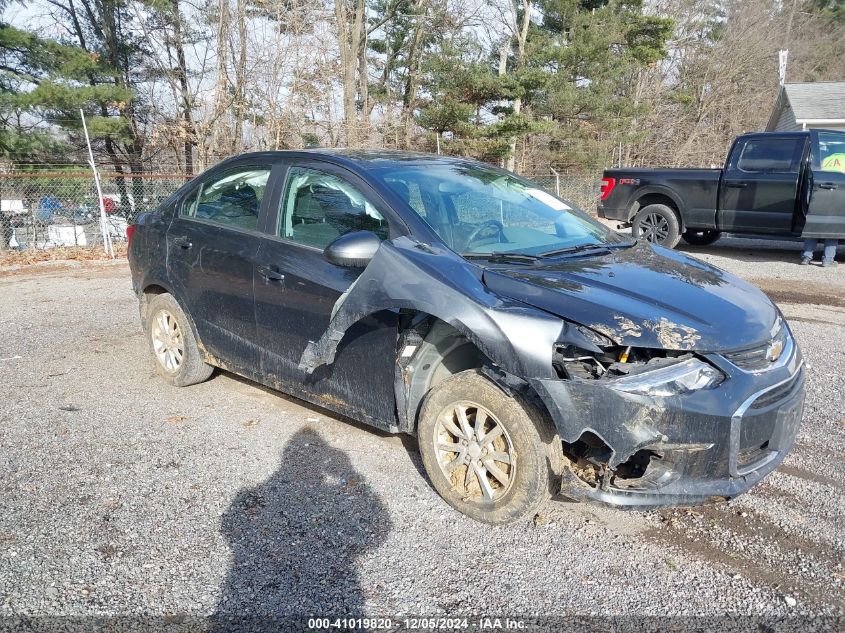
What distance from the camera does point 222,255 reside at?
4.18 m

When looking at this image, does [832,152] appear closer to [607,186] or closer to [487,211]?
[607,186]

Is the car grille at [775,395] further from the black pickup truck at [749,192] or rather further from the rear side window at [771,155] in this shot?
the rear side window at [771,155]

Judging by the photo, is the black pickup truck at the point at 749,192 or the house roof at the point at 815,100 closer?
the black pickup truck at the point at 749,192

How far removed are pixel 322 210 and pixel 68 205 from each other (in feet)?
36.6

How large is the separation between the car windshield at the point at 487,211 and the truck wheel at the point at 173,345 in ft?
6.52

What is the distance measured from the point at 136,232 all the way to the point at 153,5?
1719 centimetres

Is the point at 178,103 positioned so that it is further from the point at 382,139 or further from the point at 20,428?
the point at 20,428

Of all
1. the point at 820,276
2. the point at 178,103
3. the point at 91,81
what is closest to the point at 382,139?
the point at 178,103

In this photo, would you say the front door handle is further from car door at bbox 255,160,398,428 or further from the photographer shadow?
the photographer shadow

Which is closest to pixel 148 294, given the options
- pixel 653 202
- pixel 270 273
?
pixel 270 273

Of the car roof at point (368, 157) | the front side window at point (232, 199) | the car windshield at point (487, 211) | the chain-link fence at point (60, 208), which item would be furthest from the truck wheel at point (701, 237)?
the chain-link fence at point (60, 208)

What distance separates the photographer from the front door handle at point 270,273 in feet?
12.4

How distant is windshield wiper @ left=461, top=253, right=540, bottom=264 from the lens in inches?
127

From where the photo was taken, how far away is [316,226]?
3.76 m
